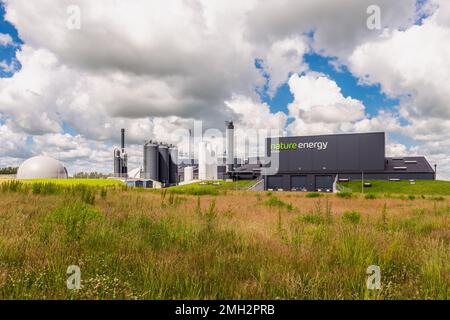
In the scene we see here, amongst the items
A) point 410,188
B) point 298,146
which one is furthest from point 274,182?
point 410,188

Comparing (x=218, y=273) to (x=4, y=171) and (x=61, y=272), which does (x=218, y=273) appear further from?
(x=4, y=171)

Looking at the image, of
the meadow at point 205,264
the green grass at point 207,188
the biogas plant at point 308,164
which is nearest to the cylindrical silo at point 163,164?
the biogas plant at point 308,164

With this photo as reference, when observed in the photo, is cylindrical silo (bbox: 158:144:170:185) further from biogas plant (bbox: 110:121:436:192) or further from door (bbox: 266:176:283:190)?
door (bbox: 266:176:283:190)

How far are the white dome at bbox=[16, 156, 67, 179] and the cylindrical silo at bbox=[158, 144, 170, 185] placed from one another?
29.1 metres

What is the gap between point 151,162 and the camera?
82000mm

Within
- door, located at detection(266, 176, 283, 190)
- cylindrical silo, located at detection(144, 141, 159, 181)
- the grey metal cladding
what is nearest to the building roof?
the grey metal cladding

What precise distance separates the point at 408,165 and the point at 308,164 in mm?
27200

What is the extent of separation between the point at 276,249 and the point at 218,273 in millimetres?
1587

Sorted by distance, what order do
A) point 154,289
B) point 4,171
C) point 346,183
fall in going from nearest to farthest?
point 154,289 → point 346,183 → point 4,171

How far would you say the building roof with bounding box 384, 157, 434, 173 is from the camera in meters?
66.3

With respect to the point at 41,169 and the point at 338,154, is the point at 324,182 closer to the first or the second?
the point at 338,154

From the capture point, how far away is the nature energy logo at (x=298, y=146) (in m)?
73.8
